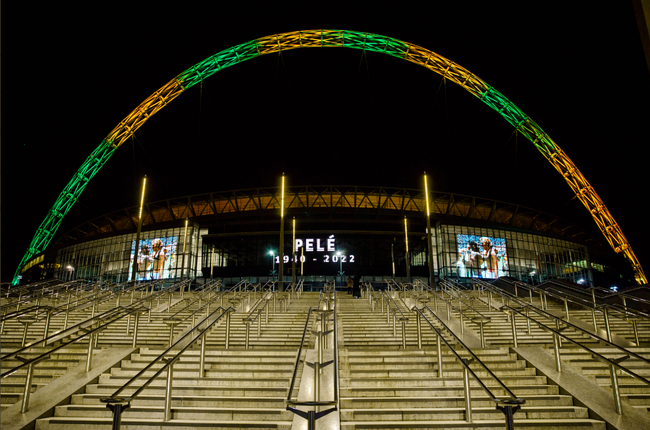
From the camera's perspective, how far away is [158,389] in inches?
295

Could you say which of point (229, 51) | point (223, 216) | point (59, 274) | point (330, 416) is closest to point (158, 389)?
point (330, 416)

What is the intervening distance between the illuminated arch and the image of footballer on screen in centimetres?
1171

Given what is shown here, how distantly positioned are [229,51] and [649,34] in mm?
36536

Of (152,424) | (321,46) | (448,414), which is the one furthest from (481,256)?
(152,424)

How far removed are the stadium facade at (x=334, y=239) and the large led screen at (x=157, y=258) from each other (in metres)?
0.14

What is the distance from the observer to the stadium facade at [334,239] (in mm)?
51812

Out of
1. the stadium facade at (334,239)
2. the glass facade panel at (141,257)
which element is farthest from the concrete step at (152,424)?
the glass facade panel at (141,257)

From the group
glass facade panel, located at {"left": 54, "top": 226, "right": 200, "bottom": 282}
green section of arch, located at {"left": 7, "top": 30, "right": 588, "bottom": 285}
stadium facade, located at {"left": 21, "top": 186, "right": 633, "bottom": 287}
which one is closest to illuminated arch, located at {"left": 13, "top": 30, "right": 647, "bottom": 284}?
green section of arch, located at {"left": 7, "top": 30, "right": 588, "bottom": 285}

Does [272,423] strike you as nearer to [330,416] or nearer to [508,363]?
Answer: [330,416]

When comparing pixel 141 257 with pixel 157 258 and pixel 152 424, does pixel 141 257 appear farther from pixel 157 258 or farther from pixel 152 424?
pixel 152 424

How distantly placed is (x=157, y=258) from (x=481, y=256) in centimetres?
4406

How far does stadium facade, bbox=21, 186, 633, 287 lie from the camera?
5181cm

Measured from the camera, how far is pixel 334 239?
51.6 m

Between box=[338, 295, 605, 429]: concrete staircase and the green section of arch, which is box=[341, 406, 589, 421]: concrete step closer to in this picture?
box=[338, 295, 605, 429]: concrete staircase
